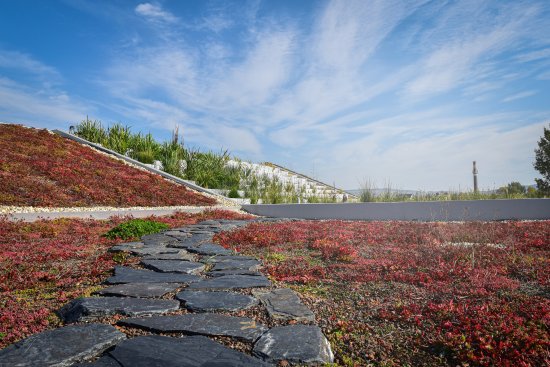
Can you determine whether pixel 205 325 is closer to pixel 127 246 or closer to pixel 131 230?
pixel 127 246

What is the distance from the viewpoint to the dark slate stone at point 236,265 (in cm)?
431

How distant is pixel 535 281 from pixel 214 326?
12.3 ft

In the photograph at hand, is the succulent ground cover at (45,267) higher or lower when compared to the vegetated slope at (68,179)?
lower

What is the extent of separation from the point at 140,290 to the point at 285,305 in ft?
4.54

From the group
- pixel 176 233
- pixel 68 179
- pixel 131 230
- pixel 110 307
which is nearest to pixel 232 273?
pixel 110 307

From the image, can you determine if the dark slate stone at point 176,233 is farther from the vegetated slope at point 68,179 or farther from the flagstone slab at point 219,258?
the vegetated slope at point 68,179

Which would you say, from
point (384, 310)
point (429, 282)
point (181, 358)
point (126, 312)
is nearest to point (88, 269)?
point (126, 312)

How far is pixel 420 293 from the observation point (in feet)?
11.9

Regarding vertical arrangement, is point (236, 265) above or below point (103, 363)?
above

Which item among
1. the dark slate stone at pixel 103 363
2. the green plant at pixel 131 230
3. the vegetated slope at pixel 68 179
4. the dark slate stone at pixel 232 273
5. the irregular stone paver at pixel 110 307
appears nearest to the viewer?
the dark slate stone at pixel 103 363

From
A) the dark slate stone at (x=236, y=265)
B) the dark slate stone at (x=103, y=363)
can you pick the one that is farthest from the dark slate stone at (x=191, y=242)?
the dark slate stone at (x=103, y=363)

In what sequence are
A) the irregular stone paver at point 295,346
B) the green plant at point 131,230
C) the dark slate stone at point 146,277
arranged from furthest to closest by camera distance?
the green plant at point 131,230 < the dark slate stone at point 146,277 < the irregular stone paver at point 295,346

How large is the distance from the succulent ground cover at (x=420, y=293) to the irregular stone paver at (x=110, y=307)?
4.22ft

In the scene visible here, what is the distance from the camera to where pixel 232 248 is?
18.9ft
